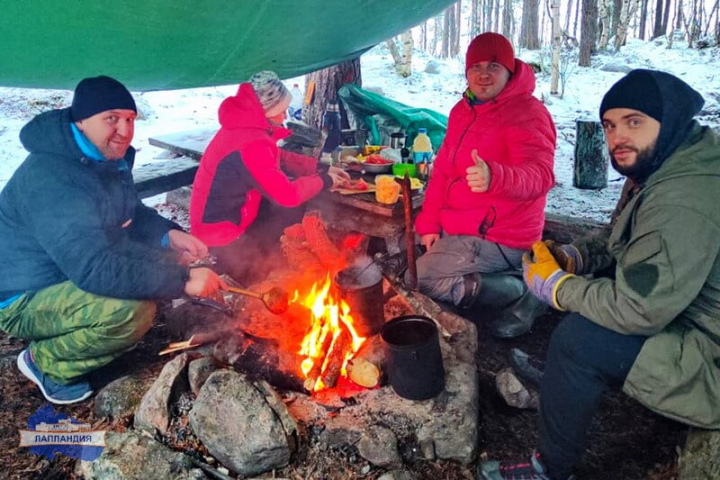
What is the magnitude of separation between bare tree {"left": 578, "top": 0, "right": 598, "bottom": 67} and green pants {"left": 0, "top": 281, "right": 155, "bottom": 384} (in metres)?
15.5

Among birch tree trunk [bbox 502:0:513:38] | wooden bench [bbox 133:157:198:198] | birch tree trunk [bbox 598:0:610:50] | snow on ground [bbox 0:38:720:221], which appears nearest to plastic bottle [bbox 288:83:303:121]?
wooden bench [bbox 133:157:198:198]

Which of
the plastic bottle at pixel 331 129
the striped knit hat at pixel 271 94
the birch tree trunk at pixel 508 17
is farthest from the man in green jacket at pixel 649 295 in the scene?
the birch tree trunk at pixel 508 17

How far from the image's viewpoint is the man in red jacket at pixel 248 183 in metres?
3.69

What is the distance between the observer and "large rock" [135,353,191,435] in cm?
262

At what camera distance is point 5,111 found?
1019 cm

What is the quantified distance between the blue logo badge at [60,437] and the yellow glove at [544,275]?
239cm

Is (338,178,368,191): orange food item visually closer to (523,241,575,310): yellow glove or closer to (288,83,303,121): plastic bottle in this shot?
(523,241,575,310): yellow glove

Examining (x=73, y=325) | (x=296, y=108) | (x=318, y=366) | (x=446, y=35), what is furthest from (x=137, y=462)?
(x=446, y=35)

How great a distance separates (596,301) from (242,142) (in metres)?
2.64

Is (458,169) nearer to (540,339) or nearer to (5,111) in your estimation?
(540,339)

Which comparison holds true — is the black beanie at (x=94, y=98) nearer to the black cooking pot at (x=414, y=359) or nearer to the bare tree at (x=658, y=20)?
the black cooking pot at (x=414, y=359)

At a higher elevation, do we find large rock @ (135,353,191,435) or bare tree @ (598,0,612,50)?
bare tree @ (598,0,612,50)

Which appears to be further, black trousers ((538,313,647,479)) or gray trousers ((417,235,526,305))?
gray trousers ((417,235,526,305))

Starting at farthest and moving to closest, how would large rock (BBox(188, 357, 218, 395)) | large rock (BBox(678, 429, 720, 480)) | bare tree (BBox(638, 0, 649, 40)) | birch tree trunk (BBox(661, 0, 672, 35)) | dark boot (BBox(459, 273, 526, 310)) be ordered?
bare tree (BBox(638, 0, 649, 40))
birch tree trunk (BBox(661, 0, 672, 35))
dark boot (BBox(459, 273, 526, 310))
large rock (BBox(188, 357, 218, 395))
large rock (BBox(678, 429, 720, 480))
